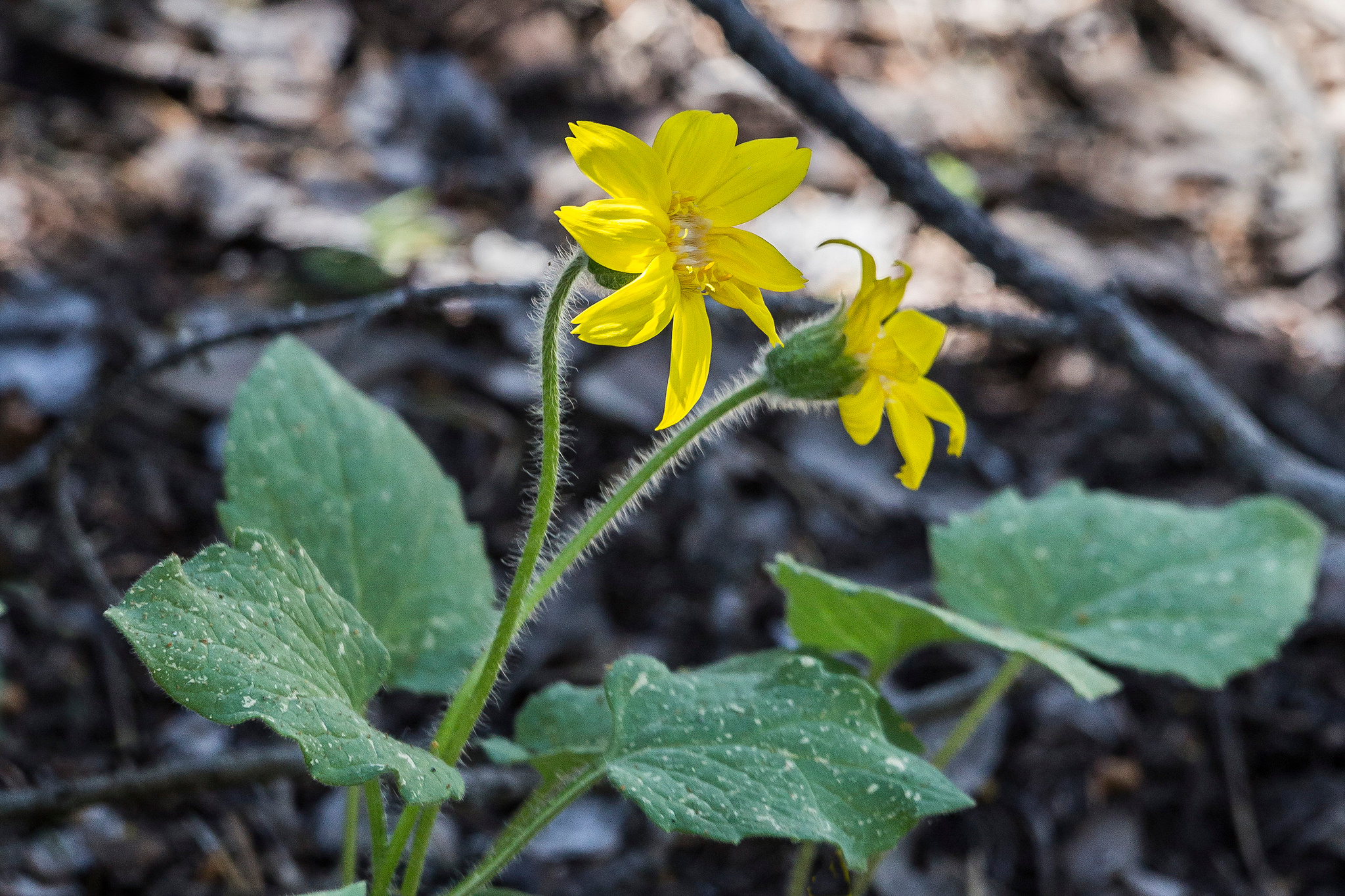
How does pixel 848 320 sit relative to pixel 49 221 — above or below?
above

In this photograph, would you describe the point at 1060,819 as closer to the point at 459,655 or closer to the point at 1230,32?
the point at 459,655

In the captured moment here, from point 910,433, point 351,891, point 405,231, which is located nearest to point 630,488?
point 910,433

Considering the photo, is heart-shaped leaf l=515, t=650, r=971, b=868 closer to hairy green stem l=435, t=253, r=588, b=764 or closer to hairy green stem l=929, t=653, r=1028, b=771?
hairy green stem l=435, t=253, r=588, b=764

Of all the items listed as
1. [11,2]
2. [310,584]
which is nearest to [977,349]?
[310,584]

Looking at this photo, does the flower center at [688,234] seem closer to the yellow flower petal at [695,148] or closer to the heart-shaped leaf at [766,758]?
the yellow flower petal at [695,148]

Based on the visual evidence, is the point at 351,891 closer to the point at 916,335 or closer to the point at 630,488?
the point at 630,488
